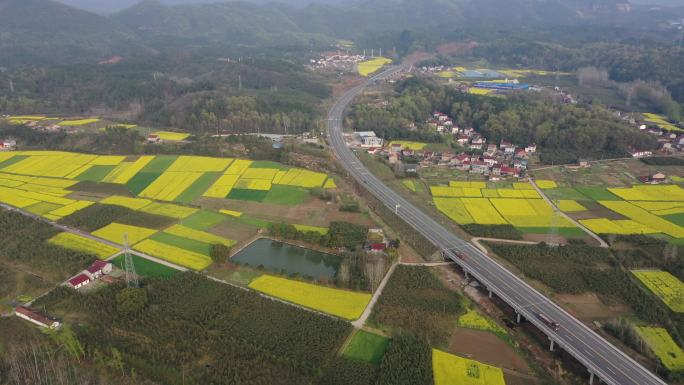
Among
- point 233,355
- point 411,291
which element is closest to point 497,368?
point 411,291

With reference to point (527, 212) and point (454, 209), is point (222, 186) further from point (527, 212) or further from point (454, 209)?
point (527, 212)

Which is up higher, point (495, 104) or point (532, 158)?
point (495, 104)

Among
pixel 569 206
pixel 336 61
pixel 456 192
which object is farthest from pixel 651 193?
pixel 336 61

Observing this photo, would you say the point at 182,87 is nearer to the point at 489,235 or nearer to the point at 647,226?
the point at 489,235

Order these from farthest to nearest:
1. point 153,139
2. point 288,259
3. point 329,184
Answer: point 153,139
point 329,184
point 288,259

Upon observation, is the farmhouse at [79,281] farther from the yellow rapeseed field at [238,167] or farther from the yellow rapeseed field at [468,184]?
the yellow rapeseed field at [468,184]

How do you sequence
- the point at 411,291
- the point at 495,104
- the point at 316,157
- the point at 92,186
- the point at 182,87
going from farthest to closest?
1. the point at 182,87
2. the point at 495,104
3. the point at 316,157
4. the point at 92,186
5. the point at 411,291

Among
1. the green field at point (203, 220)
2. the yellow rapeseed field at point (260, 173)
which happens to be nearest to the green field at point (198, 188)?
the yellow rapeseed field at point (260, 173)
